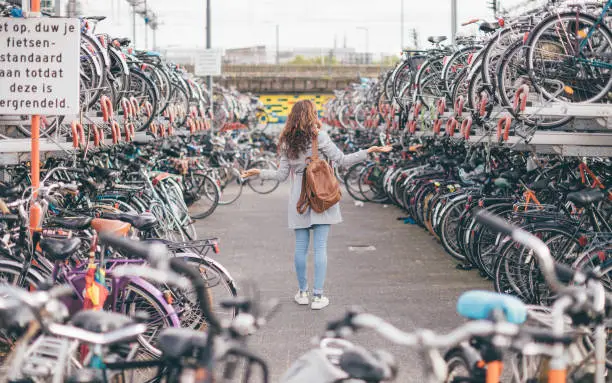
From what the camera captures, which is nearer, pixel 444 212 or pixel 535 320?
Result: pixel 535 320

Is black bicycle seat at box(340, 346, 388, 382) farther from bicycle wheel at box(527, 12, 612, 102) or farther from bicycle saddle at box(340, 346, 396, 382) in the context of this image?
bicycle wheel at box(527, 12, 612, 102)

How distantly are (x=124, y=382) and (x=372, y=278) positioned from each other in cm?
475

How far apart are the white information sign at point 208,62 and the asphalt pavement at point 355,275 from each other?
21.1ft

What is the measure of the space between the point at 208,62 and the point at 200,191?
Result: 690 cm

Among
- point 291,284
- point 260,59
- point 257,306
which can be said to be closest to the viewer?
point 257,306

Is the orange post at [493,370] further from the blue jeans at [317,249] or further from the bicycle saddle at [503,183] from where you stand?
the bicycle saddle at [503,183]

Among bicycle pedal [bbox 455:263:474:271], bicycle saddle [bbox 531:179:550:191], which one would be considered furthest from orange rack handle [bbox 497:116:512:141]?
bicycle pedal [bbox 455:263:474:271]

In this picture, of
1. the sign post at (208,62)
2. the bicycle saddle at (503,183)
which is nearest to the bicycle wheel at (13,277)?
the bicycle saddle at (503,183)

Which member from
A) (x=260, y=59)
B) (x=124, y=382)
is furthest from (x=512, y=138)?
(x=260, y=59)

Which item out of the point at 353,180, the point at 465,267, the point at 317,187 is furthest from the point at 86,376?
the point at 353,180

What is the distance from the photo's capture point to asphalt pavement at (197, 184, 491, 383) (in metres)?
5.54

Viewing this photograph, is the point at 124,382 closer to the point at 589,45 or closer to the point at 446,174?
the point at 589,45

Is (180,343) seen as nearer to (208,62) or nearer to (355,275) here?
(355,275)

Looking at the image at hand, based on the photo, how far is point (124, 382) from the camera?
10.8 ft
